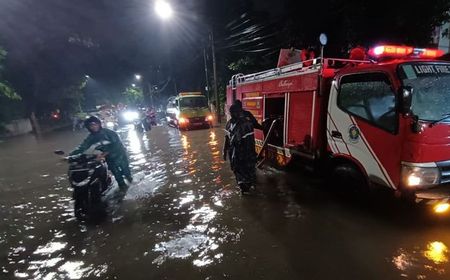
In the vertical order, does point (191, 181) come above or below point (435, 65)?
below

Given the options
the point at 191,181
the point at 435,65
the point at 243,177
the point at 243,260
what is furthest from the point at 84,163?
the point at 435,65

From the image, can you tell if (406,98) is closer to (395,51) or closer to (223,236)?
(395,51)

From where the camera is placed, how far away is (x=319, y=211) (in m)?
5.32

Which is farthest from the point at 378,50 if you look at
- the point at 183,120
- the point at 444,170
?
the point at 183,120

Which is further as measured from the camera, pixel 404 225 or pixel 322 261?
pixel 404 225

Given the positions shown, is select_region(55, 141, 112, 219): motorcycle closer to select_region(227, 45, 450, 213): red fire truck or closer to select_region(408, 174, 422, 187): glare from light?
select_region(227, 45, 450, 213): red fire truck

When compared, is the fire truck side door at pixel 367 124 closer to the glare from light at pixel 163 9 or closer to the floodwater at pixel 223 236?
the floodwater at pixel 223 236

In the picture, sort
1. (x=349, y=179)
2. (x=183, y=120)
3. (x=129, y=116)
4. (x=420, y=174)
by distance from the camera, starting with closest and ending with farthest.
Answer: (x=420, y=174) → (x=349, y=179) → (x=183, y=120) → (x=129, y=116)

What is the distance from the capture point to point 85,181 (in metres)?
5.85

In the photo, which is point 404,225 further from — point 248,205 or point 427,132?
point 248,205

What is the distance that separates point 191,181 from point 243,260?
3904 millimetres

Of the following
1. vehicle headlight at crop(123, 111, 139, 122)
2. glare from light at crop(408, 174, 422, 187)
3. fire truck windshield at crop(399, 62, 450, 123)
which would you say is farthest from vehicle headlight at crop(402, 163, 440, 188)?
vehicle headlight at crop(123, 111, 139, 122)

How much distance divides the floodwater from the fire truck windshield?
1616 millimetres

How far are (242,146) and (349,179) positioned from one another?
197cm
